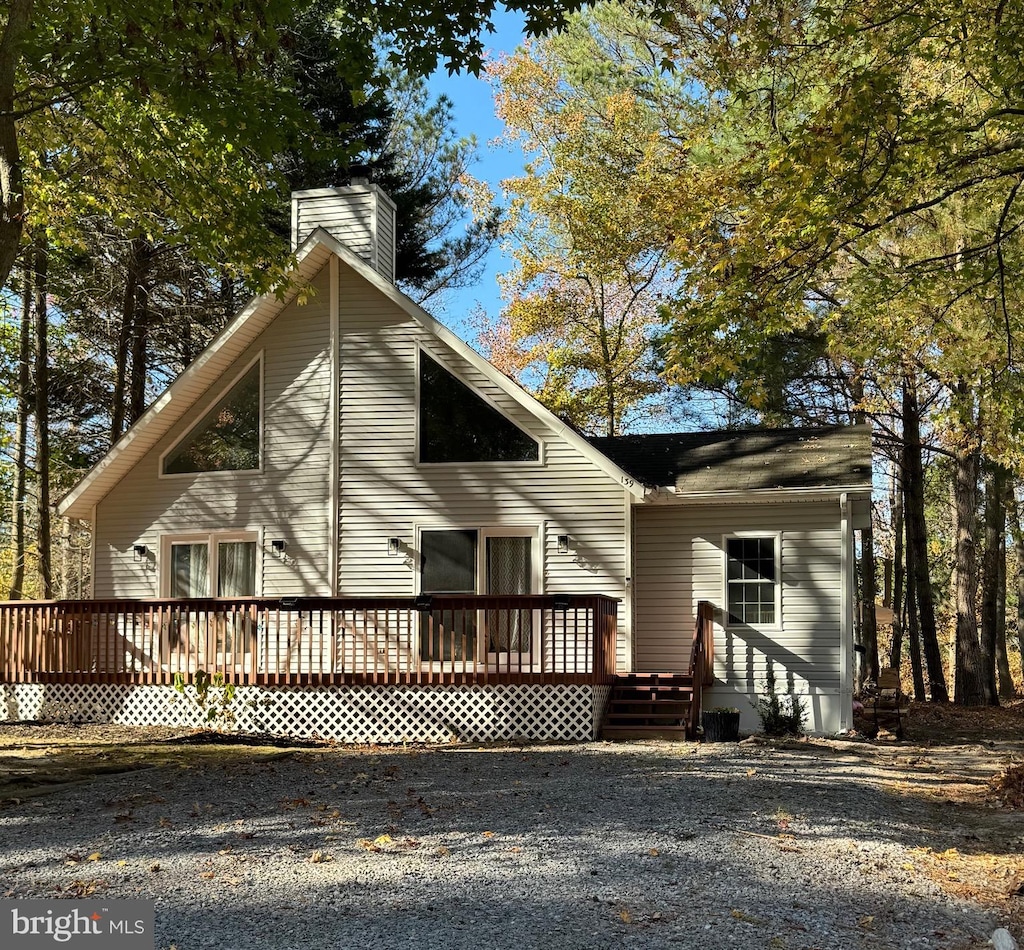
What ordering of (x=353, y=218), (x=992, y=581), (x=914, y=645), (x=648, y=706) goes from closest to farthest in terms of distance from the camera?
(x=648, y=706)
(x=353, y=218)
(x=992, y=581)
(x=914, y=645)

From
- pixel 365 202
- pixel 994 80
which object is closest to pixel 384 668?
pixel 365 202

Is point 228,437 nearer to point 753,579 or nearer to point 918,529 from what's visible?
point 753,579

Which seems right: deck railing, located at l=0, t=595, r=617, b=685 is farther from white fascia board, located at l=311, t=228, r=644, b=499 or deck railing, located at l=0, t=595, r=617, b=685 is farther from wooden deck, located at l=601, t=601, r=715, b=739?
white fascia board, located at l=311, t=228, r=644, b=499

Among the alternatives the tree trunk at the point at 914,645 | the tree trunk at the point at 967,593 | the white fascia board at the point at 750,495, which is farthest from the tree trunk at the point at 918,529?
the white fascia board at the point at 750,495

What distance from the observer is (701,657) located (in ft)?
50.8

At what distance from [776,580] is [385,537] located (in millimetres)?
5736

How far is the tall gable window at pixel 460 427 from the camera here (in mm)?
16391

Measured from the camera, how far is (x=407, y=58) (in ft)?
33.9

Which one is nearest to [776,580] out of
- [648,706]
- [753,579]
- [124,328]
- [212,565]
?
[753,579]

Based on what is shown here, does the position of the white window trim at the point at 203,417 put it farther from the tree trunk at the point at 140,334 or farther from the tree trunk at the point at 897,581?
the tree trunk at the point at 897,581

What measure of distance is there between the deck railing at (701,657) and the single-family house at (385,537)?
7 cm

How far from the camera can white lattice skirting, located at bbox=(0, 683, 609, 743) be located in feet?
46.8

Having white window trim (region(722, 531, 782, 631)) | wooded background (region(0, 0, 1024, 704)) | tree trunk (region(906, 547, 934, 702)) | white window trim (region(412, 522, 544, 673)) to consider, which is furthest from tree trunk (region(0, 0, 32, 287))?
tree trunk (region(906, 547, 934, 702))

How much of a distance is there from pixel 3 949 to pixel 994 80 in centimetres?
1006
